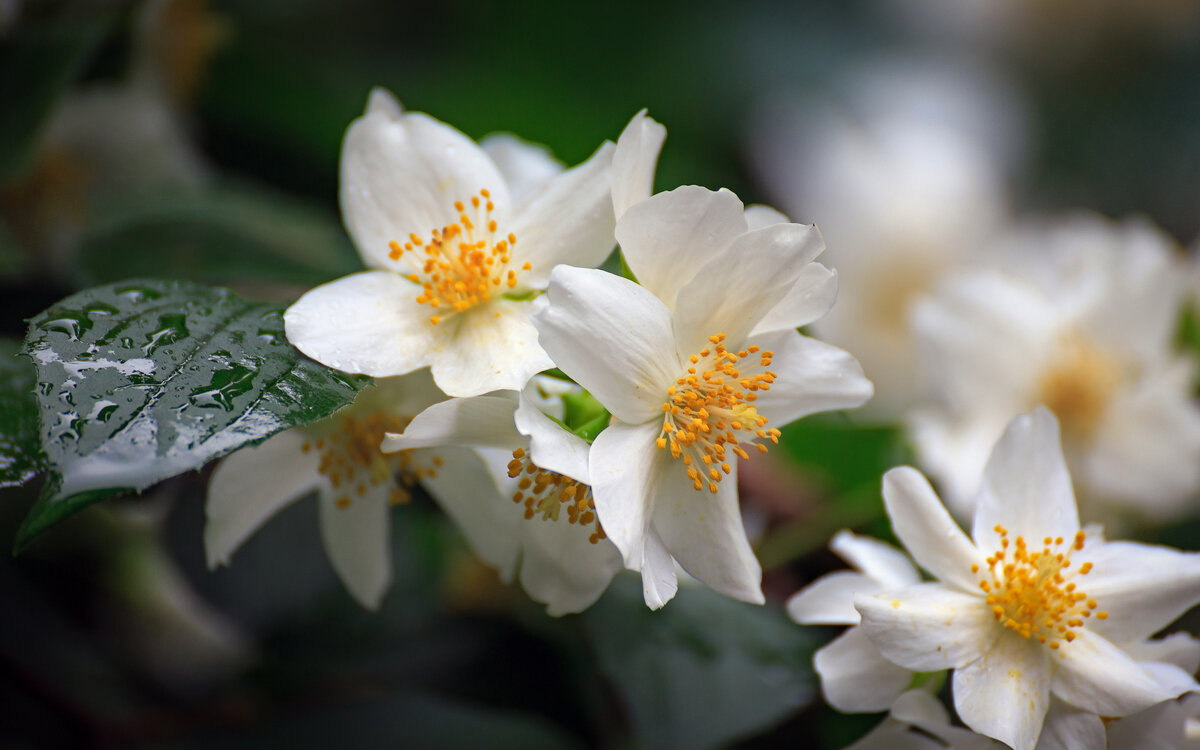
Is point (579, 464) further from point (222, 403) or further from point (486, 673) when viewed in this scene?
point (486, 673)

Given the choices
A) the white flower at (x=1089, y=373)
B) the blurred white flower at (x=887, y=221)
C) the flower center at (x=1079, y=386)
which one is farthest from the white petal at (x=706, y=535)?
the blurred white flower at (x=887, y=221)

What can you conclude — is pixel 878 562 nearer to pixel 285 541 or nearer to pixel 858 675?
pixel 858 675

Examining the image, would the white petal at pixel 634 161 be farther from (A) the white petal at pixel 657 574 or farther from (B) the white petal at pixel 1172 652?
(B) the white petal at pixel 1172 652

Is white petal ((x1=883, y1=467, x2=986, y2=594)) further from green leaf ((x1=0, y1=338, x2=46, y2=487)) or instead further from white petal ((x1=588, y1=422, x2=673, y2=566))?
green leaf ((x1=0, y1=338, x2=46, y2=487))

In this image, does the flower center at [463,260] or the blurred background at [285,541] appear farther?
the blurred background at [285,541]

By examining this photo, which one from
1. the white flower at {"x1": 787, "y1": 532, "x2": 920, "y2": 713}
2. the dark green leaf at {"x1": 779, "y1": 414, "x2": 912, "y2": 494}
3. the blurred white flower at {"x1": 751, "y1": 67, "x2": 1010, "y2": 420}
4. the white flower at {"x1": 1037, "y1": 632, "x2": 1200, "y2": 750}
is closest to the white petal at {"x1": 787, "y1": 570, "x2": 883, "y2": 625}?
the white flower at {"x1": 787, "y1": 532, "x2": 920, "y2": 713}

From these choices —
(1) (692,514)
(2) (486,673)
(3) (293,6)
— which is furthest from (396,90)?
(1) (692,514)
